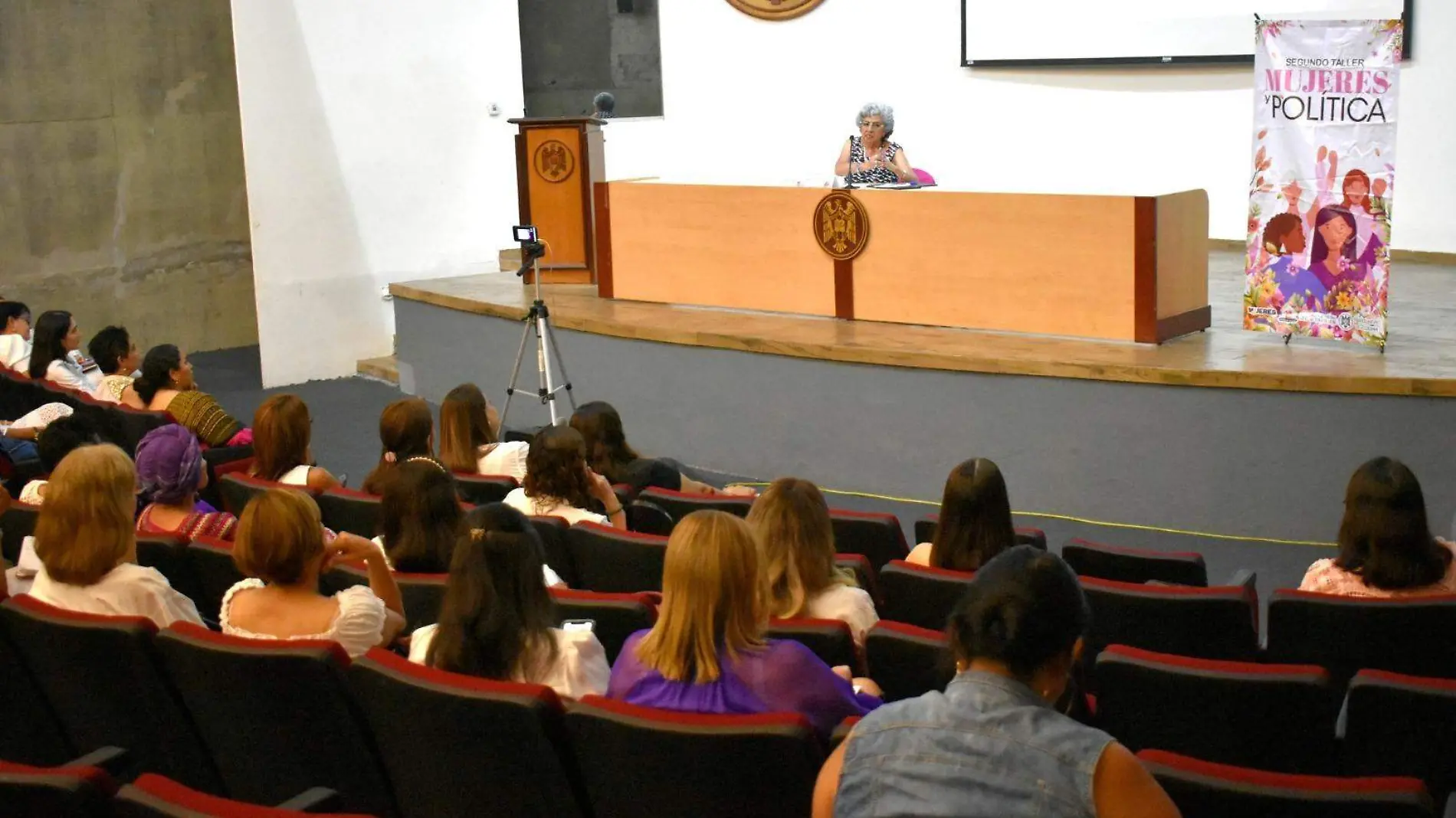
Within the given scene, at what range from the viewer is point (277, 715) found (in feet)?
9.08

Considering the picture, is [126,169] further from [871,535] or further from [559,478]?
[871,535]

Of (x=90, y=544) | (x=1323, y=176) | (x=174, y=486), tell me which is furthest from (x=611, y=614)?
(x=1323, y=176)

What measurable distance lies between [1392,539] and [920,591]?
1.07m

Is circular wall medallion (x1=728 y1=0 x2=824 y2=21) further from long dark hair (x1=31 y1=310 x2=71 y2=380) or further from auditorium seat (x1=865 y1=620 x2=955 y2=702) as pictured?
auditorium seat (x1=865 y1=620 x2=955 y2=702)

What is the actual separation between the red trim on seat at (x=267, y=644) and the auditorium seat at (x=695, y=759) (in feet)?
1.86

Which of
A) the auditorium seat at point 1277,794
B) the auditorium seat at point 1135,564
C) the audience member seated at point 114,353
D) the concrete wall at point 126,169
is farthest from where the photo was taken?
the concrete wall at point 126,169

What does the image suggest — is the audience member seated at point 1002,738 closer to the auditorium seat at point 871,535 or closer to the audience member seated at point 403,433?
the auditorium seat at point 871,535

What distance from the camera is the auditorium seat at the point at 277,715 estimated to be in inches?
106

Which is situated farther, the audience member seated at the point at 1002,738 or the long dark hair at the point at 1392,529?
the long dark hair at the point at 1392,529

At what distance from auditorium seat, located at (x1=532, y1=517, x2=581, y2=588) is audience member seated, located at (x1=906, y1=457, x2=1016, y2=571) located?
0.98m

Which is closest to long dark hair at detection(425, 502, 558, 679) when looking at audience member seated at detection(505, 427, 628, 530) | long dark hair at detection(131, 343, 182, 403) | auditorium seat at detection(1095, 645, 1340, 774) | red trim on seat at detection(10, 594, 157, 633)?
red trim on seat at detection(10, 594, 157, 633)

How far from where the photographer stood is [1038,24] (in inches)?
368

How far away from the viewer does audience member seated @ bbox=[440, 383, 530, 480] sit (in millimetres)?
4855

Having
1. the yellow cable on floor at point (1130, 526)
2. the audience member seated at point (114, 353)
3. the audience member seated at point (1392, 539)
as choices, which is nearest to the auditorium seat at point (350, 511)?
the audience member seated at point (114, 353)
